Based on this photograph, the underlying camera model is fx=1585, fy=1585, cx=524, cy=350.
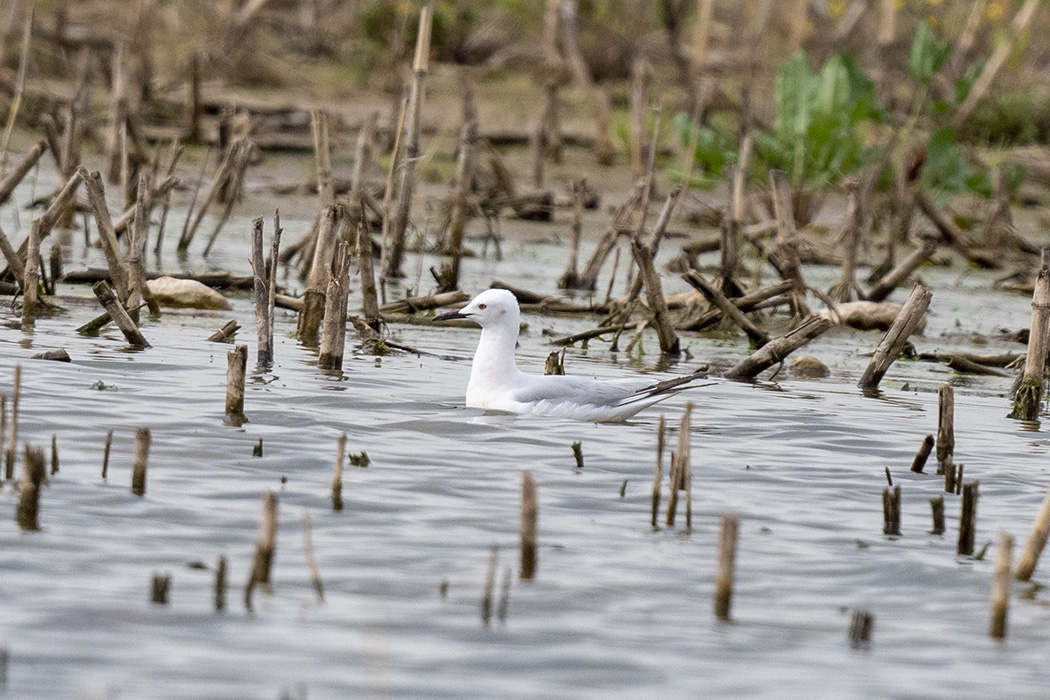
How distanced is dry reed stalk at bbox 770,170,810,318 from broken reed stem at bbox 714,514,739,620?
5945 mm

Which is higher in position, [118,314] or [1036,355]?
[1036,355]

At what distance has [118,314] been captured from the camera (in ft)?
28.7

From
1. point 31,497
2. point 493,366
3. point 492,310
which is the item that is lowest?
point 31,497

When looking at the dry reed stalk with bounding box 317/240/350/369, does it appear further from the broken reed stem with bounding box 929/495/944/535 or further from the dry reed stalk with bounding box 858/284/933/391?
the broken reed stem with bounding box 929/495/944/535

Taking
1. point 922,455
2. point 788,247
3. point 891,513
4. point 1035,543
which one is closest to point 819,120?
point 788,247

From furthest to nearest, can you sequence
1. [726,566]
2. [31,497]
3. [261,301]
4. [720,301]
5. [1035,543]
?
[720,301]
[261,301]
[31,497]
[1035,543]
[726,566]

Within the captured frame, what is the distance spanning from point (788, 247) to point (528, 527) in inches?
252

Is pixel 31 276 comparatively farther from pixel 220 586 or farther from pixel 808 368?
pixel 220 586

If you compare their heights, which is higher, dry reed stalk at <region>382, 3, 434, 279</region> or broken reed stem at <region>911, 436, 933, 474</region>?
dry reed stalk at <region>382, 3, 434, 279</region>

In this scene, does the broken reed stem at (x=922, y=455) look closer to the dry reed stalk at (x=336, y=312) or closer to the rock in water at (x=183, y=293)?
the dry reed stalk at (x=336, y=312)

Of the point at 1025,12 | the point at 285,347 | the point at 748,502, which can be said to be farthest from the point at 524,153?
the point at 748,502

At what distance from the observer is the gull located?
789cm

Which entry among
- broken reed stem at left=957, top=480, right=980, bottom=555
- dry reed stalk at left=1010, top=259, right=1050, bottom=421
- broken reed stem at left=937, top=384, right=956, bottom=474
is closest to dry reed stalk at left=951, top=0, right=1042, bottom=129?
dry reed stalk at left=1010, top=259, right=1050, bottom=421

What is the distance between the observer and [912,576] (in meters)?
5.38
